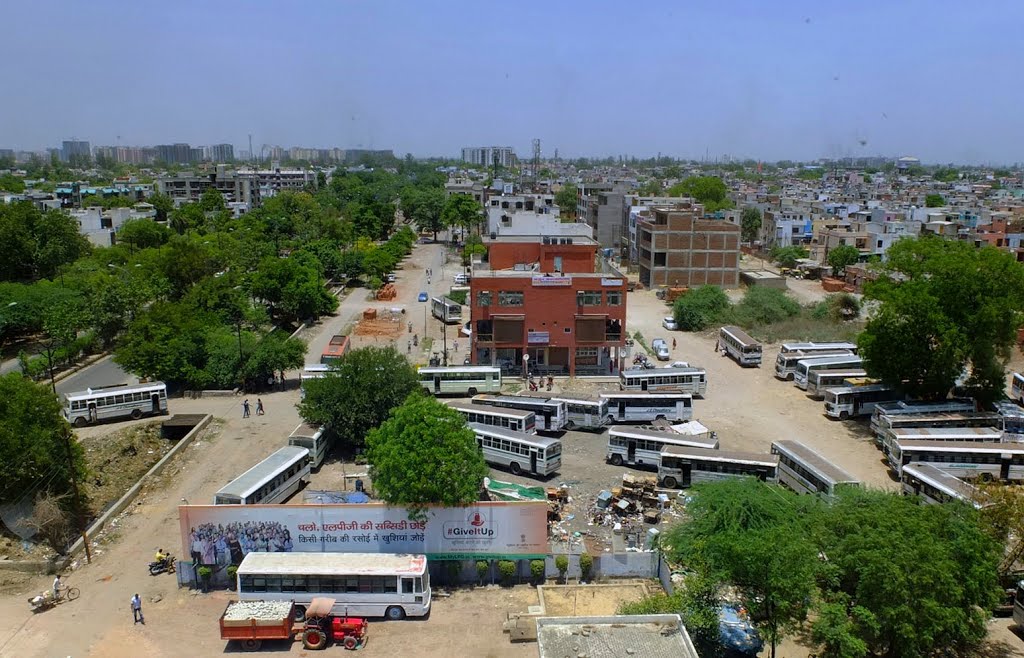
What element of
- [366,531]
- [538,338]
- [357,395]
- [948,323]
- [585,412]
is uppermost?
[948,323]

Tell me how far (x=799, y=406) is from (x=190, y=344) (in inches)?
1067

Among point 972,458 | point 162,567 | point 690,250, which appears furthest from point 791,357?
point 162,567

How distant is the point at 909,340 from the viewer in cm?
2814

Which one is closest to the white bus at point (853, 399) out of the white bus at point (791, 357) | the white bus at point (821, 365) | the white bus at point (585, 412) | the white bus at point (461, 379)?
the white bus at point (821, 365)

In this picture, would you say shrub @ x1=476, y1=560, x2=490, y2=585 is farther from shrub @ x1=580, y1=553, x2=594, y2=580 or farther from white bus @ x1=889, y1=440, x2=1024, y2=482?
white bus @ x1=889, y1=440, x2=1024, y2=482

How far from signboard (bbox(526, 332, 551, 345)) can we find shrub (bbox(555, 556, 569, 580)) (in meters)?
17.7

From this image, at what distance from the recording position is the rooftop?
12.0 m

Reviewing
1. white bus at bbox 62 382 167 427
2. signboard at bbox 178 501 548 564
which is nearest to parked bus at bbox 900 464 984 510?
signboard at bbox 178 501 548 564

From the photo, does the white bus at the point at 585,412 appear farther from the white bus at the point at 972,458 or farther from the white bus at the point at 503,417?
the white bus at the point at 972,458

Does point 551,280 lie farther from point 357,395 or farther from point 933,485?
point 933,485

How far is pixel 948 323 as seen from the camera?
27703 mm

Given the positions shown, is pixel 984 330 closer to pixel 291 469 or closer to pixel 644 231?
pixel 291 469

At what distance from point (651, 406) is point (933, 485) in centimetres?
1013

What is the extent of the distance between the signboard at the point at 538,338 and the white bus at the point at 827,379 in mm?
12049
